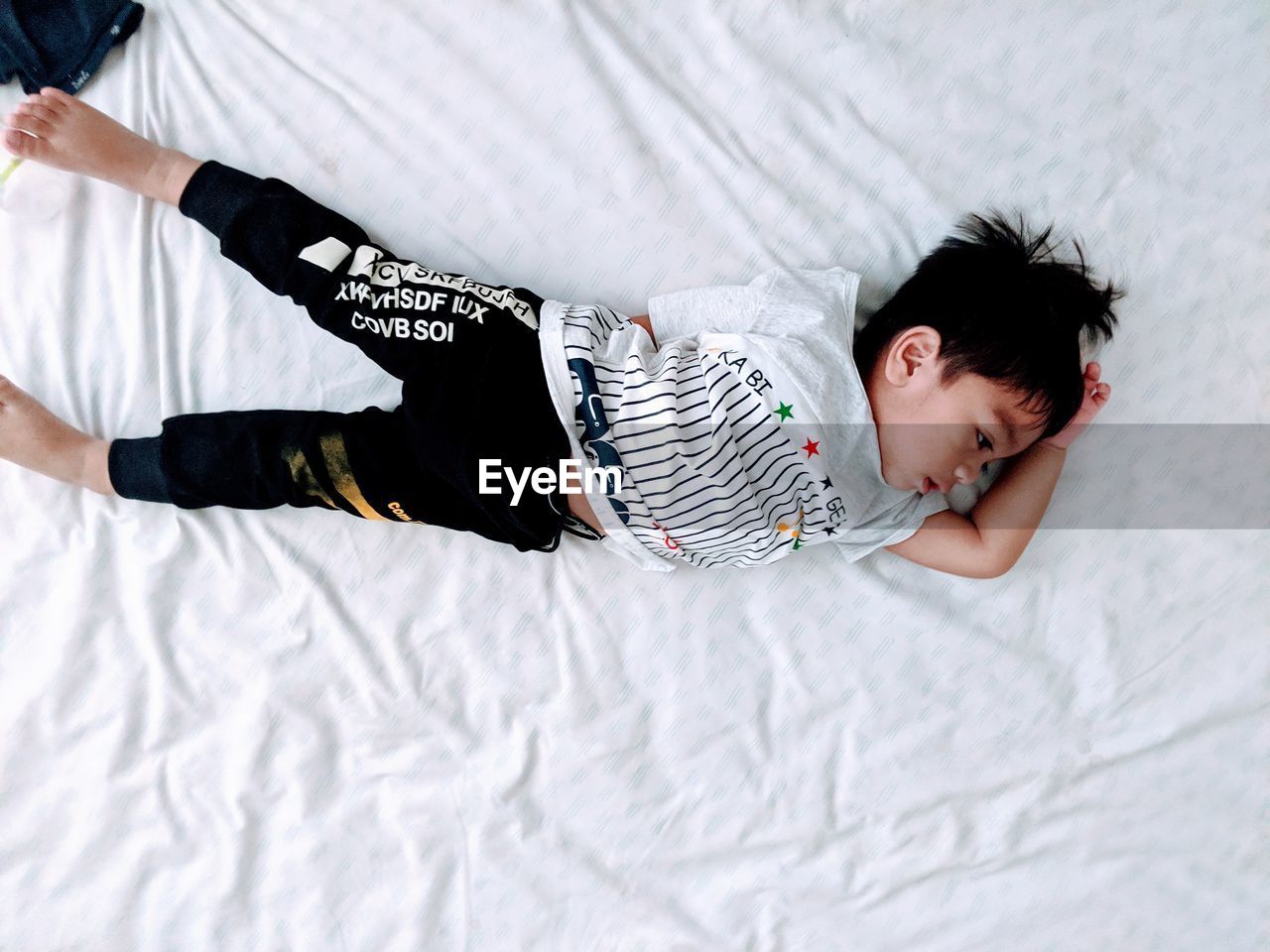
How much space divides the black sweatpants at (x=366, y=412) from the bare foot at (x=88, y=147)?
0.16 ft

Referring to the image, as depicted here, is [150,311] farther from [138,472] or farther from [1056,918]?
[1056,918]

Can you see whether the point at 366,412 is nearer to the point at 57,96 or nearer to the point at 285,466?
the point at 285,466

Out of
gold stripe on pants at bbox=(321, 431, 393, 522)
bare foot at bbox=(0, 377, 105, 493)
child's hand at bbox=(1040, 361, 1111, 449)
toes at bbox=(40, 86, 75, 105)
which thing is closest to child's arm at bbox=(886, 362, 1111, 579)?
child's hand at bbox=(1040, 361, 1111, 449)

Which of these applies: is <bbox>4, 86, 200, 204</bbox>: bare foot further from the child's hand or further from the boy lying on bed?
the child's hand

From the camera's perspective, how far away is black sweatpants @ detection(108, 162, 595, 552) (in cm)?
93

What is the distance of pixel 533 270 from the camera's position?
106cm

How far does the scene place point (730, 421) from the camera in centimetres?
96

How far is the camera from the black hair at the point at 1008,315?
0.91 meters

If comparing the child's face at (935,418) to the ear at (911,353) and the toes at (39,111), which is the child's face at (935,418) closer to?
the ear at (911,353)

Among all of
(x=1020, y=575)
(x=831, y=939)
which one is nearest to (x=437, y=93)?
(x=1020, y=575)

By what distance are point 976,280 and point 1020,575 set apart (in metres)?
0.38

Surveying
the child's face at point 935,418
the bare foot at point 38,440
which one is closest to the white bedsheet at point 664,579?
the bare foot at point 38,440

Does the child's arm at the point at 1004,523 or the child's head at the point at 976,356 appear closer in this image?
the child's head at the point at 976,356

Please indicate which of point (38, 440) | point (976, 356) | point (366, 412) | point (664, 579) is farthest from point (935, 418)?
point (38, 440)
